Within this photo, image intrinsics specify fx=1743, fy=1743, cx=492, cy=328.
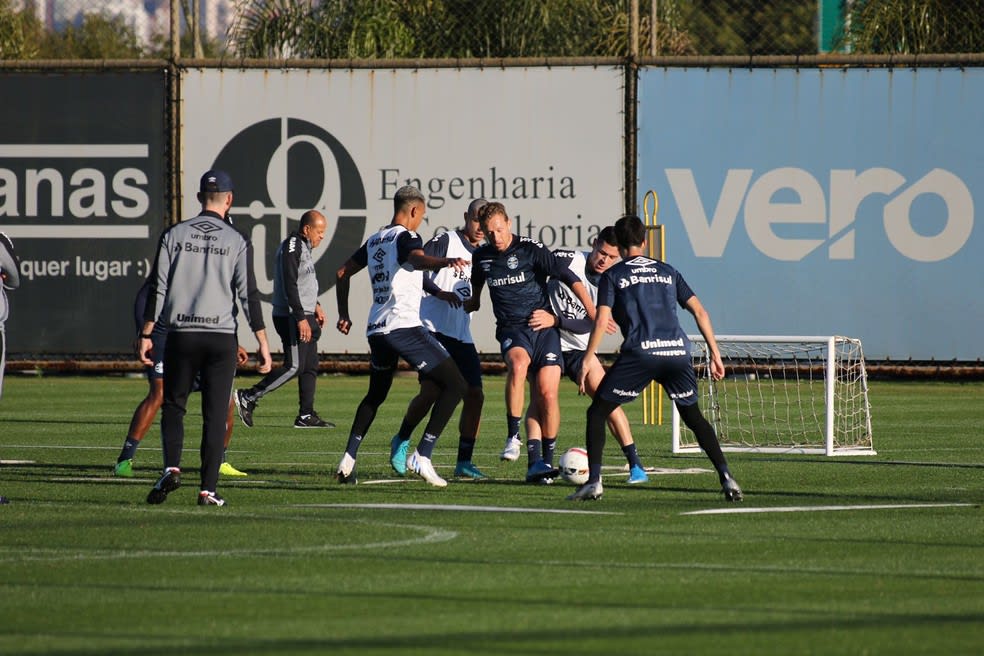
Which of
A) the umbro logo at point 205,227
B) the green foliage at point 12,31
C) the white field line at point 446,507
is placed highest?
the green foliage at point 12,31

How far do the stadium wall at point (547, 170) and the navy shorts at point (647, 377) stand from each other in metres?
12.8

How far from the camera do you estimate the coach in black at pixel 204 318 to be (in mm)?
11102

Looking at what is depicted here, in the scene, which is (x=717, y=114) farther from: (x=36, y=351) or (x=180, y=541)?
(x=180, y=541)

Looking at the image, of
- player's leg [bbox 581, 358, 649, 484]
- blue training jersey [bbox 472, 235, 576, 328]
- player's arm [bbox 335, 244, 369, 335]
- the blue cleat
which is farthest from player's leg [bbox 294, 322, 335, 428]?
the blue cleat

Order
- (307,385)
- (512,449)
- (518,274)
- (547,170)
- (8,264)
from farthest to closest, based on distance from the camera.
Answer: (547,170) < (307,385) < (512,449) < (518,274) < (8,264)

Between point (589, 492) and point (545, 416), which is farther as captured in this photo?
point (545, 416)

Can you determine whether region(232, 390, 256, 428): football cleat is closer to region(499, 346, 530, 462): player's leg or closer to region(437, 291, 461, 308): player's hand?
region(499, 346, 530, 462): player's leg

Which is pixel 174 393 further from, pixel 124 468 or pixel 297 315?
pixel 297 315

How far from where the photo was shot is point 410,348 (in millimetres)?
12727

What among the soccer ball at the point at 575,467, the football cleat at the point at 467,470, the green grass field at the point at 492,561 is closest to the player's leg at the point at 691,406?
the green grass field at the point at 492,561

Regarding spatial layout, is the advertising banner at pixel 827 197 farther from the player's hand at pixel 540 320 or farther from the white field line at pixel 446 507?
the white field line at pixel 446 507

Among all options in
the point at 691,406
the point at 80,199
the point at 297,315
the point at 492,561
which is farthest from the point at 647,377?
the point at 80,199

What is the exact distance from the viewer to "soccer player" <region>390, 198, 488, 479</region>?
13273 millimetres

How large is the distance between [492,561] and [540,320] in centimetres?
485
